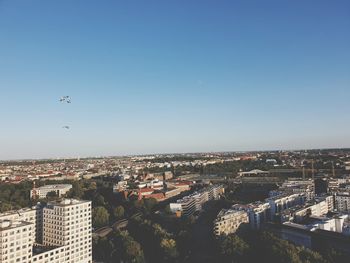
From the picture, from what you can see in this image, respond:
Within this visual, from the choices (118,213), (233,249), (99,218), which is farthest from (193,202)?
(233,249)

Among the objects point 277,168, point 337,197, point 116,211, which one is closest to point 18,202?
point 116,211

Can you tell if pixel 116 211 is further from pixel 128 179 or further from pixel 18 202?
pixel 128 179

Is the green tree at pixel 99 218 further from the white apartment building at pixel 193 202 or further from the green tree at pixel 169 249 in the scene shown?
the green tree at pixel 169 249

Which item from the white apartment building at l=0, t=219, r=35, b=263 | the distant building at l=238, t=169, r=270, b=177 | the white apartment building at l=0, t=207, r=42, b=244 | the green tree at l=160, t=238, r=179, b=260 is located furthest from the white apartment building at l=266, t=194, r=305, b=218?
the distant building at l=238, t=169, r=270, b=177

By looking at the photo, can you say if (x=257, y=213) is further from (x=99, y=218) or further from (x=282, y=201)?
(x=99, y=218)

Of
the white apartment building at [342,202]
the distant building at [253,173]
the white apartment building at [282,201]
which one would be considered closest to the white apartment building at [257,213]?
the white apartment building at [282,201]

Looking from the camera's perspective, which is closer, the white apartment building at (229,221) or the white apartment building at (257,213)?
the white apartment building at (229,221)

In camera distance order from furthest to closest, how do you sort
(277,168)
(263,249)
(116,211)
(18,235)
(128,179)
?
(277,168) → (128,179) → (116,211) → (263,249) → (18,235)
